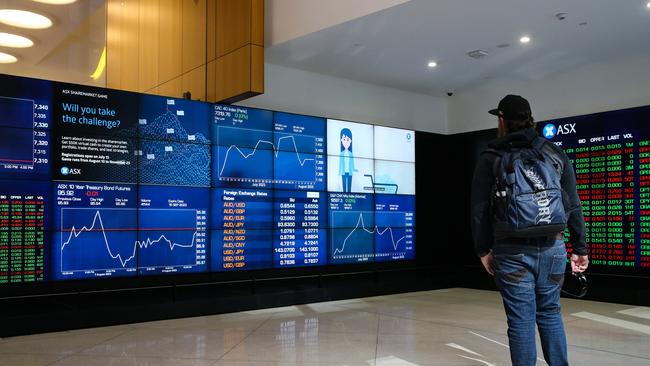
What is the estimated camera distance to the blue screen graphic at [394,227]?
26.7 ft

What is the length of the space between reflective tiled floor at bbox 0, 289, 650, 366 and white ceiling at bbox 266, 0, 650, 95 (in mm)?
3175

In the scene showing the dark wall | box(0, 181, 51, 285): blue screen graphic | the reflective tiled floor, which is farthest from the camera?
the dark wall

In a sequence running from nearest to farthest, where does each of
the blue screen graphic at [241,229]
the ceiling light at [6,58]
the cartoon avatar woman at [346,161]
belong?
the blue screen graphic at [241,229], the ceiling light at [6,58], the cartoon avatar woman at [346,161]

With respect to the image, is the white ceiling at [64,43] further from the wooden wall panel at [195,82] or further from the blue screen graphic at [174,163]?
the blue screen graphic at [174,163]

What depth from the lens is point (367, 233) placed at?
7.99 metres

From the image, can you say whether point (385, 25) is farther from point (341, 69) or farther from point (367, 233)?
point (367, 233)

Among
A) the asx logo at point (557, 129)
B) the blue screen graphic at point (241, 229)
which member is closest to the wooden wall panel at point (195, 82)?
the blue screen graphic at point (241, 229)

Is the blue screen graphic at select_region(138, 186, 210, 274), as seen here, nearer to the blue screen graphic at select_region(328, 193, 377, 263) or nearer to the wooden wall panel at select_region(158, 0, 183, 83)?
the blue screen graphic at select_region(328, 193, 377, 263)

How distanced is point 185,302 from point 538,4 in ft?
15.6

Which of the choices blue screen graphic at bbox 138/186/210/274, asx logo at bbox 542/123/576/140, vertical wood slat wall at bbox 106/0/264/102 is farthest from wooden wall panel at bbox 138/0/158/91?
asx logo at bbox 542/123/576/140

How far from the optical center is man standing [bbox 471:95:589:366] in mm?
2271

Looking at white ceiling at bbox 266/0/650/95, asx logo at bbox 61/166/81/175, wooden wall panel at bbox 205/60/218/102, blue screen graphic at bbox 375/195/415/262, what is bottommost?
blue screen graphic at bbox 375/195/415/262

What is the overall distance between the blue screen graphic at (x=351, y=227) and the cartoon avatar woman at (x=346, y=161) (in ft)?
0.58

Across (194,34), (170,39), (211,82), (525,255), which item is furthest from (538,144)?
(170,39)
